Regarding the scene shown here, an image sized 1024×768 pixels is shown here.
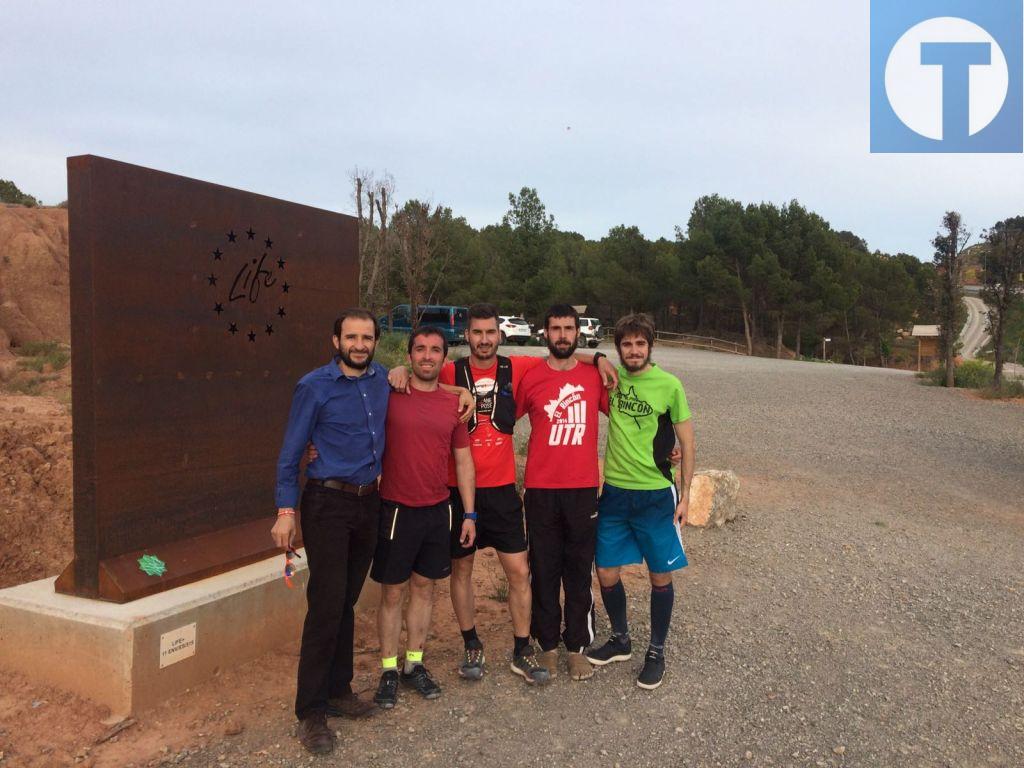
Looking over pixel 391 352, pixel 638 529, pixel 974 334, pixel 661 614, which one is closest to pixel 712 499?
pixel 661 614

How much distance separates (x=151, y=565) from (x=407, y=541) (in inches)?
49.6

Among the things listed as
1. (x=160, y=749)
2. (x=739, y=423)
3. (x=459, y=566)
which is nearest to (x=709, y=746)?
(x=459, y=566)

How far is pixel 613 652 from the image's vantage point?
3887mm

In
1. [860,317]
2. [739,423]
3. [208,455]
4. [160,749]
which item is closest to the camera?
[160,749]

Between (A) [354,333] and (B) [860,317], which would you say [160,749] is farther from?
(B) [860,317]

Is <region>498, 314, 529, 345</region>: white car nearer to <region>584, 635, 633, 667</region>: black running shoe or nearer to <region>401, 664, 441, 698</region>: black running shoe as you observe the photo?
<region>584, 635, 633, 667</region>: black running shoe

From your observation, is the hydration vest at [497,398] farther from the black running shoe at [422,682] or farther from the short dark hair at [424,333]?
the black running shoe at [422,682]

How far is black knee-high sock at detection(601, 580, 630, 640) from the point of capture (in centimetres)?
382

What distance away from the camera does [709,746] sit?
3146mm

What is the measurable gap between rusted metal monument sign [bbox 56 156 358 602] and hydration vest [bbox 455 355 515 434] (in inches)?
54.4

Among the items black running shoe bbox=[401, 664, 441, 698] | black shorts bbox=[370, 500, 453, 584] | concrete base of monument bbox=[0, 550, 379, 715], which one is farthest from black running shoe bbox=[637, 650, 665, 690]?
concrete base of monument bbox=[0, 550, 379, 715]

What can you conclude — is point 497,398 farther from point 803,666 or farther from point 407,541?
point 803,666

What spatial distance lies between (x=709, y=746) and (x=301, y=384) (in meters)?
2.23

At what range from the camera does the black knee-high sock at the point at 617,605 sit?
3.82 metres
